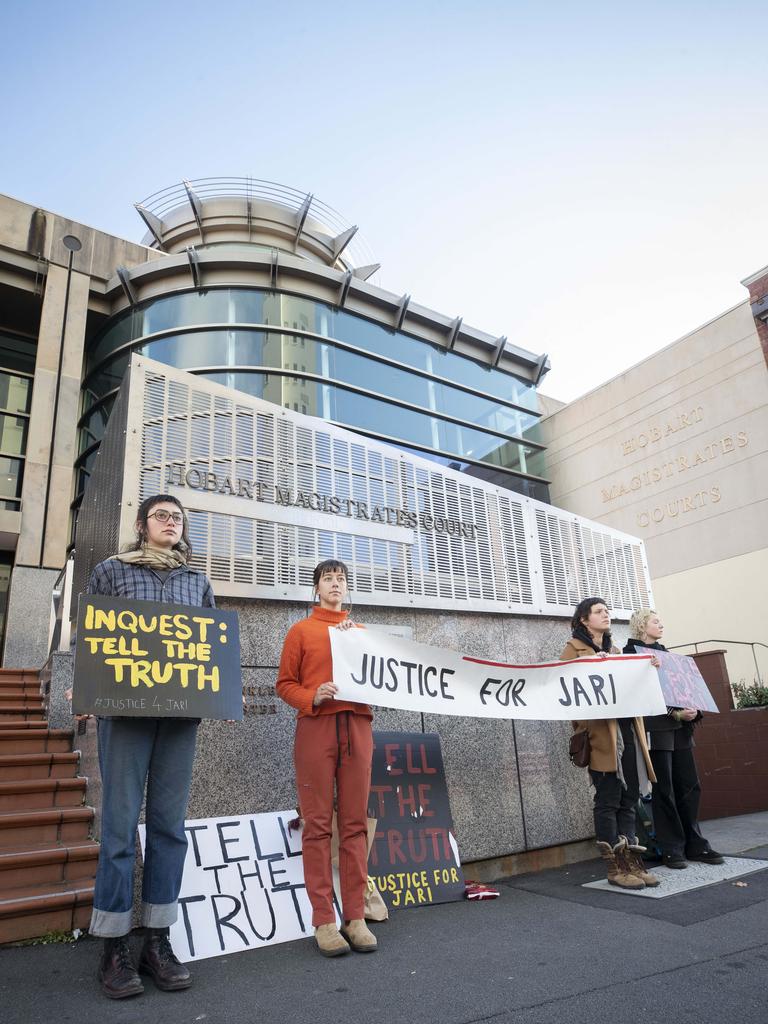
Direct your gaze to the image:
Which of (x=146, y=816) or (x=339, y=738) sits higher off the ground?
(x=339, y=738)

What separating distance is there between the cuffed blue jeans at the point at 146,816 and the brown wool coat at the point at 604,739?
8.87 ft

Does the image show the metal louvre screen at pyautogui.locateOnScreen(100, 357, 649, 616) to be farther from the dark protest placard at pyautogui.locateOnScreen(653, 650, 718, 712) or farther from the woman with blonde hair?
the woman with blonde hair

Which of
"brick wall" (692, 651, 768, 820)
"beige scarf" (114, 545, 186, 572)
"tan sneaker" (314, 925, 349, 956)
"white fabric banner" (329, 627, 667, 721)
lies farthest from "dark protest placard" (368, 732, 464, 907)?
"brick wall" (692, 651, 768, 820)

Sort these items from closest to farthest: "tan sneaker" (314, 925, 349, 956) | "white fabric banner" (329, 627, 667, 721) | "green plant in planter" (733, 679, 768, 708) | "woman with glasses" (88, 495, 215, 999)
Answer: "woman with glasses" (88, 495, 215, 999) < "tan sneaker" (314, 925, 349, 956) < "white fabric banner" (329, 627, 667, 721) < "green plant in planter" (733, 679, 768, 708)

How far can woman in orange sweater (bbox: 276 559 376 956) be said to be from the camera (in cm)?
306

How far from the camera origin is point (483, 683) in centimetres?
427

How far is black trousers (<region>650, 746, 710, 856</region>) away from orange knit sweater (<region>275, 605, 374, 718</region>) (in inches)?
100.0

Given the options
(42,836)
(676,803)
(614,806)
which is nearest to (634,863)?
(614,806)

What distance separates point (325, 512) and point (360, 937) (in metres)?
2.81

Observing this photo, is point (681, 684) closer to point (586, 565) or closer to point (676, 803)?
point (676, 803)

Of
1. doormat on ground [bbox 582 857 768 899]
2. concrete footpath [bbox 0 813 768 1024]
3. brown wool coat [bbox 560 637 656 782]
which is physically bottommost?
doormat on ground [bbox 582 857 768 899]

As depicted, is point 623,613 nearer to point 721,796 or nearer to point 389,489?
point 389,489

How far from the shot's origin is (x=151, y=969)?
266 centimetres

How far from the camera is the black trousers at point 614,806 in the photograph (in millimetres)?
4285
